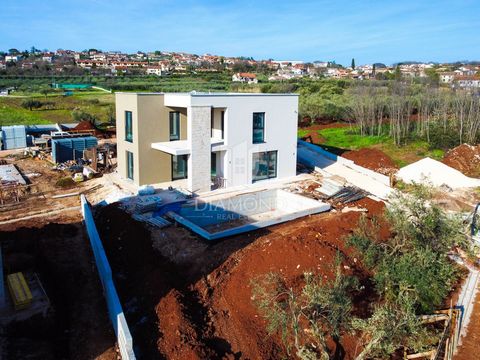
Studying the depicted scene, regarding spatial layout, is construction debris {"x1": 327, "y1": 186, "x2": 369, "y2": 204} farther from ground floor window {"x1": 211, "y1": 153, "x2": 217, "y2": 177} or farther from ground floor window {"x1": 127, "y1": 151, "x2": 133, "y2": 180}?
ground floor window {"x1": 127, "y1": 151, "x2": 133, "y2": 180}

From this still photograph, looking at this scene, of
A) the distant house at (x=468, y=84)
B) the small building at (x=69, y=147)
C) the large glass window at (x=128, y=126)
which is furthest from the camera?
the distant house at (x=468, y=84)

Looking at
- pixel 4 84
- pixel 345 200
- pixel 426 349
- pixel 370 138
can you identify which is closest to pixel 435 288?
pixel 426 349

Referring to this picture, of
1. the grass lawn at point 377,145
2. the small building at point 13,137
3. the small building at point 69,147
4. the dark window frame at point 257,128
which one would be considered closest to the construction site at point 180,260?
the dark window frame at point 257,128

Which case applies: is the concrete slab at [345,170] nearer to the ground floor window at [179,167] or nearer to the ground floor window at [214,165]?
the ground floor window at [214,165]

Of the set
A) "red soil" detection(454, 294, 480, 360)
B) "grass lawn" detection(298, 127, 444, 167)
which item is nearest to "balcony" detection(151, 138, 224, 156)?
"grass lawn" detection(298, 127, 444, 167)

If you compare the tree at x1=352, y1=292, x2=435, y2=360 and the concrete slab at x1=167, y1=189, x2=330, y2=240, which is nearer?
the tree at x1=352, y1=292, x2=435, y2=360

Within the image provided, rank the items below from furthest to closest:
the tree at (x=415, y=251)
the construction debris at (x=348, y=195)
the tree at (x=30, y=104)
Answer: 1. the tree at (x=30, y=104)
2. the construction debris at (x=348, y=195)
3. the tree at (x=415, y=251)
